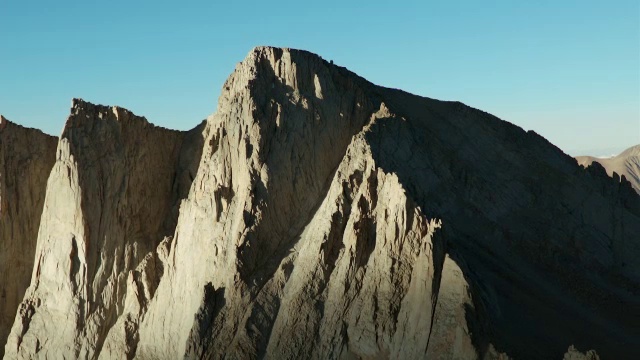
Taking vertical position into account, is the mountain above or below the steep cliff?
above

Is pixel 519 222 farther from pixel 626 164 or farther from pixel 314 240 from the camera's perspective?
pixel 626 164

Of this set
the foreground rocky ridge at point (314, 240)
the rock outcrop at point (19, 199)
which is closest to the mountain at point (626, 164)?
the foreground rocky ridge at point (314, 240)

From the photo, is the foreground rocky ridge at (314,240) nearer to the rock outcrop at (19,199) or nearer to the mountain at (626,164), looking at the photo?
the rock outcrop at (19,199)

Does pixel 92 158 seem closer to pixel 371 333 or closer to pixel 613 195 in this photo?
pixel 371 333

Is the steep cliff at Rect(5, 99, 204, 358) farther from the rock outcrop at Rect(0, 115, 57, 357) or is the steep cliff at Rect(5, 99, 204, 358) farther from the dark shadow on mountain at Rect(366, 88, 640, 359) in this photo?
the dark shadow on mountain at Rect(366, 88, 640, 359)

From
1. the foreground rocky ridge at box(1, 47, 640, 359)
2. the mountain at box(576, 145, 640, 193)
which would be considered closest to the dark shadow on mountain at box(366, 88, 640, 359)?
the foreground rocky ridge at box(1, 47, 640, 359)

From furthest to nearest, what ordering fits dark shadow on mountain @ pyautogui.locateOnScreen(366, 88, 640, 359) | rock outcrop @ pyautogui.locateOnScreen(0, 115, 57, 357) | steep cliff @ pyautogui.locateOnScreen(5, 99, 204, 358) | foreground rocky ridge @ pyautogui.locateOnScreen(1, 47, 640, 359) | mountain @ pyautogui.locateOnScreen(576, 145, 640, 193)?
mountain @ pyautogui.locateOnScreen(576, 145, 640, 193), rock outcrop @ pyautogui.locateOnScreen(0, 115, 57, 357), steep cliff @ pyautogui.locateOnScreen(5, 99, 204, 358), dark shadow on mountain @ pyautogui.locateOnScreen(366, 88, 640, 359), foreground rocky ridge @ pyautogui.locateOnScreen(1, 47, 640, 359)

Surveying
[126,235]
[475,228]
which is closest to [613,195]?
[475,228]
